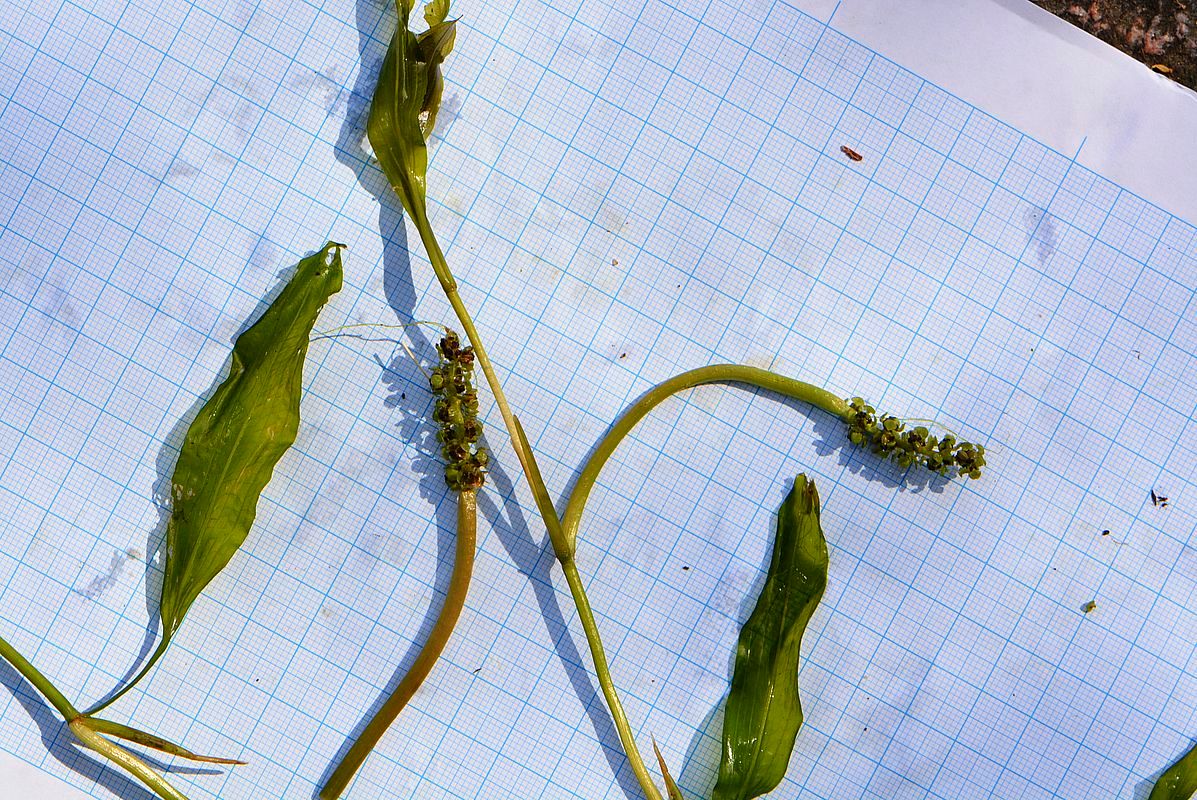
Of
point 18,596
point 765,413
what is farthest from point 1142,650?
point 18,596

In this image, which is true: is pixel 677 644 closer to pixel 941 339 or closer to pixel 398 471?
pixel 398 471

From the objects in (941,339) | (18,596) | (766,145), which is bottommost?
(18,596)

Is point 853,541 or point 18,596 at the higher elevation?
point 853,541

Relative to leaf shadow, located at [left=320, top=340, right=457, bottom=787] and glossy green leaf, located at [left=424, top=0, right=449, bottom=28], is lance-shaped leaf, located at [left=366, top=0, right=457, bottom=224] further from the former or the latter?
leaf shadow, located at [left=320, top=340, right=457, bottom=787]

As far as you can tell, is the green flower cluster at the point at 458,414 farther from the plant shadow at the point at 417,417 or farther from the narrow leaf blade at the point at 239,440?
the narrow leaf blade at the point at 239,440

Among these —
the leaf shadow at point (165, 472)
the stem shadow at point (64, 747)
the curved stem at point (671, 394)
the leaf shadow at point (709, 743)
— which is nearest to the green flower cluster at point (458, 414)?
the curved stem at point (671, 394)

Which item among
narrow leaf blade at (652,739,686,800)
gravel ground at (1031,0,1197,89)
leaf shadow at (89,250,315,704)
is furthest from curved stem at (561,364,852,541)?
gravel ground at (1031,0,1197,89)
